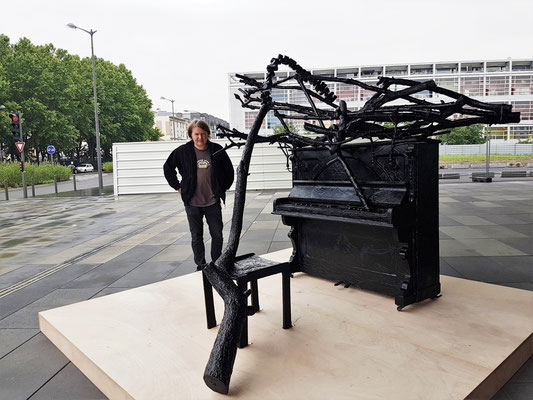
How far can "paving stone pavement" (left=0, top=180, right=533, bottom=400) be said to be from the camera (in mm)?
2969

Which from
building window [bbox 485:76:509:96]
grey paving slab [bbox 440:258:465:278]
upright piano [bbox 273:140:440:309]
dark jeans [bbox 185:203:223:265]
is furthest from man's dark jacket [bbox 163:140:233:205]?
building window [bbox 485:76:509:96]

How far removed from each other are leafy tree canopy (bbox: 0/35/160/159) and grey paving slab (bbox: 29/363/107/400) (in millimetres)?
35463

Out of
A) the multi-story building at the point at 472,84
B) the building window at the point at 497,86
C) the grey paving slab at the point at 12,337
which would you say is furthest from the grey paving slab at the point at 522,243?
the building window at the point at 497,86

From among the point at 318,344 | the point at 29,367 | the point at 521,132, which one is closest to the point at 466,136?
the point at 521,132

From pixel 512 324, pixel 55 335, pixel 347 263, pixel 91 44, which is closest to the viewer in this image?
pixel 512 324

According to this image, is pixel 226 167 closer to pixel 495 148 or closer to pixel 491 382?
pixel 491 382

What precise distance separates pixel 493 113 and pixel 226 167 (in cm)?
308

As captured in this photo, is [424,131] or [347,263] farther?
[347,263]

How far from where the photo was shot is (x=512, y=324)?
3160 mm

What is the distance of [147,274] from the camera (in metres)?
5.54

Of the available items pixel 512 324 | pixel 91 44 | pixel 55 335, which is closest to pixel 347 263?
pixel 512 324

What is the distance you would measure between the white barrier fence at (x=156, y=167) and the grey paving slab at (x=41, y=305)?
1364 centimetres

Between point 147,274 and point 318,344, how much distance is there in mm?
3319

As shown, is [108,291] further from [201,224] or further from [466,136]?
[466,136]
